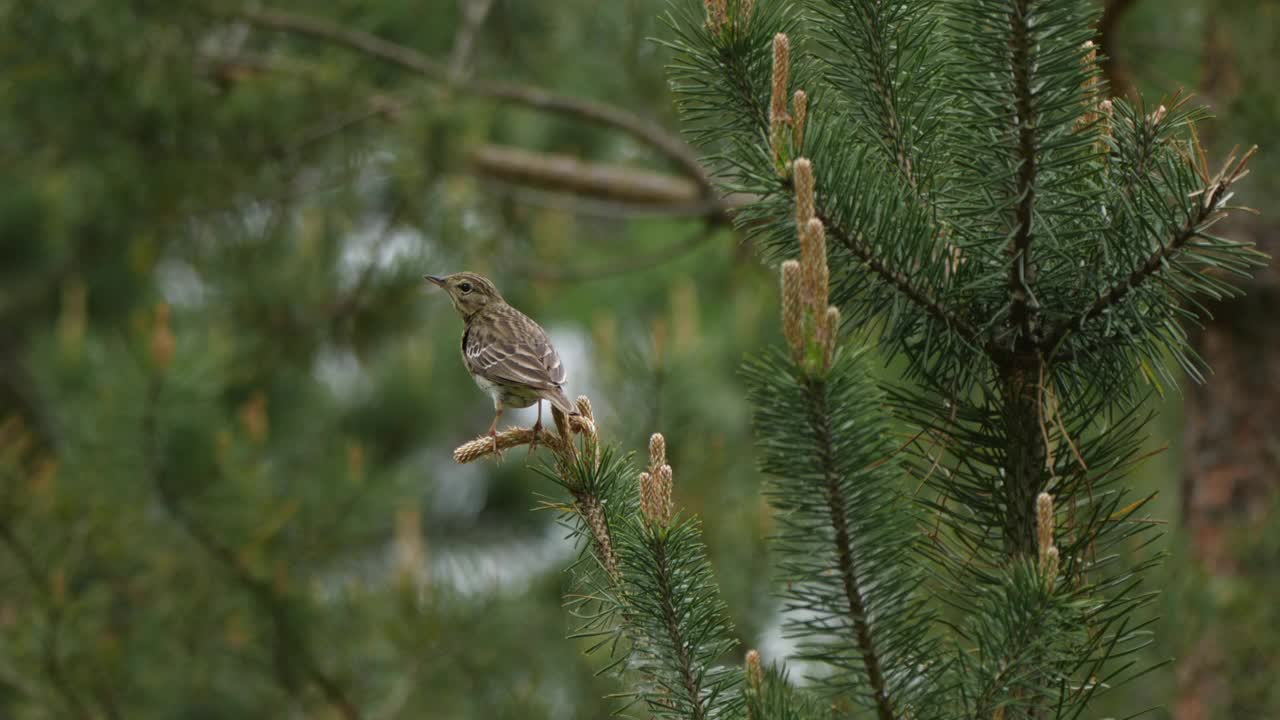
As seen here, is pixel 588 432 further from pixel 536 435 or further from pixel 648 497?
pixel 648 497

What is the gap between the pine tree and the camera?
76.9 inches

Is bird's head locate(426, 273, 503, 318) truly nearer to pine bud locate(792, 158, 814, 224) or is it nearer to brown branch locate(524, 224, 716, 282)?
brown branch locate(524, 224, 716, 282)

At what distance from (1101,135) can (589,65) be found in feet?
16.3

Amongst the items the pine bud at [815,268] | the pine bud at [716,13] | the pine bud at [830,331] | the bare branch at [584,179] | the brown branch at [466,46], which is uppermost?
the brown branch at [466,46]

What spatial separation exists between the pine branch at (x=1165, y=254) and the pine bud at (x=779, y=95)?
54cm

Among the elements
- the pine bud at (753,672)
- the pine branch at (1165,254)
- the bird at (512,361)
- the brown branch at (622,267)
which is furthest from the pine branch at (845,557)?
the brown branch at (622,267)

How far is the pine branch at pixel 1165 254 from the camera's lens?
1867 mm

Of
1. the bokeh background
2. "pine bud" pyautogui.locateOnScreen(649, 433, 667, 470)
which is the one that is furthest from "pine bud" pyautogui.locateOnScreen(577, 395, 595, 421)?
the bokeh background

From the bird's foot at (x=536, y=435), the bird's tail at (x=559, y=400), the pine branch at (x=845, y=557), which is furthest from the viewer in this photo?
the bird's tail at (x=559, y=400)

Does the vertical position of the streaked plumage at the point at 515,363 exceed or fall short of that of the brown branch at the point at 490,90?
it falls short

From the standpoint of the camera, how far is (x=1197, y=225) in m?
1.93

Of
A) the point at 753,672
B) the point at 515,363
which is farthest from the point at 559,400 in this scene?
the point at 753,672

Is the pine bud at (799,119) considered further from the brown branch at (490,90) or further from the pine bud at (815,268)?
the brown branch at (490,90)

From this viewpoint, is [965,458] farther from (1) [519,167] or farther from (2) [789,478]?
(1) [519,167]
